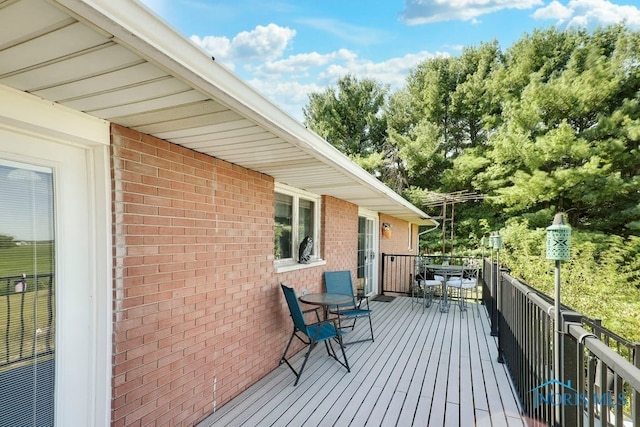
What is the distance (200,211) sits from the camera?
8.58 feet

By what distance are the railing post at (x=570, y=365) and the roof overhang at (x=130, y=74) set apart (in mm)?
1795

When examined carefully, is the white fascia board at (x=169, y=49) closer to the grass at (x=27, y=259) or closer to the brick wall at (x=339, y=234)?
the grass at (x=27, y=259)

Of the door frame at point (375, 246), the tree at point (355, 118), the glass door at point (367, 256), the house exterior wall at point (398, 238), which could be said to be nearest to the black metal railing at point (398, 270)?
the door frame at point (375, 246)

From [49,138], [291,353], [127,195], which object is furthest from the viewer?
[291,353]

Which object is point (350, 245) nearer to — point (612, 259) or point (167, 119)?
point (167, 119)

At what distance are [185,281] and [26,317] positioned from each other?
0.93 metres

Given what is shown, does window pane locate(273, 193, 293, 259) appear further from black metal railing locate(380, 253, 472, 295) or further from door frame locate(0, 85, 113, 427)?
black metal railing locate(380, 253, 472, 295)

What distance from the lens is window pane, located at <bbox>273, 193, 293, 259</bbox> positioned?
4.05 m

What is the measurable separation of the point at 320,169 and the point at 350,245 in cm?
346

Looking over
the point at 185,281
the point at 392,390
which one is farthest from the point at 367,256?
the point at 185,281

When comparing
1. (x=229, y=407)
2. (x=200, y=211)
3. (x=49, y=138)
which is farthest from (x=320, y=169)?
(x=229, y=407)

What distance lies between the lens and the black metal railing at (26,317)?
5.17 ft

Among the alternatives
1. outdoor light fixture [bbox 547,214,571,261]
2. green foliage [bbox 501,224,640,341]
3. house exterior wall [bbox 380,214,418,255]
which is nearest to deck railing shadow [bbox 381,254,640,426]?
outdoor light fixture [bbox 547,214,571,261]

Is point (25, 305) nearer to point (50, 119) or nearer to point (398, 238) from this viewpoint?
point (50, 119)
